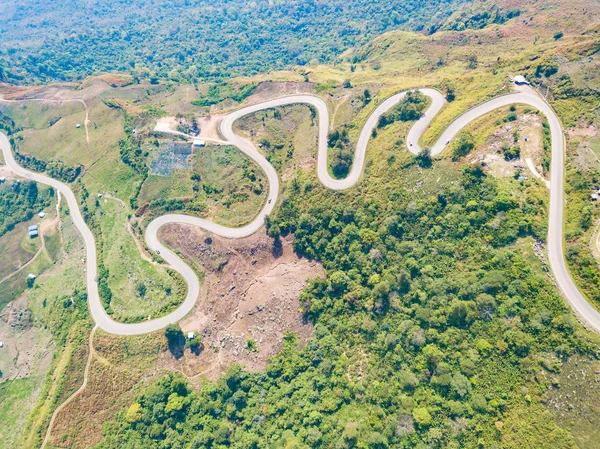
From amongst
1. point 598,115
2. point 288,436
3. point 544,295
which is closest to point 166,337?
point 288,436

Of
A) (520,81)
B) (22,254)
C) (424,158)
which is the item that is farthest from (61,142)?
(520,81)

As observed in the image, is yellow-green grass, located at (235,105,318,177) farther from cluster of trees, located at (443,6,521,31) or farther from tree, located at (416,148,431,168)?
cluster of trees, located at (443,6,521,31)

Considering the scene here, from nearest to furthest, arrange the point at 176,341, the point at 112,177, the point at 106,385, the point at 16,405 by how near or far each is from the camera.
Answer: the point at 106,385 → the point at 16,405 → the point at 176,341 → the point at 112,177

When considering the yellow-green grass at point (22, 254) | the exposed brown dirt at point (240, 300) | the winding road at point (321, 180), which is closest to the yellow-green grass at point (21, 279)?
the yellow-green grass at point (22, 254)

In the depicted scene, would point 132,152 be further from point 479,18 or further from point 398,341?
point 479,18

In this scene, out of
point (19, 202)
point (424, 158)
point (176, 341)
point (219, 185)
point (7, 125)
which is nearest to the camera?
point (176, 341)

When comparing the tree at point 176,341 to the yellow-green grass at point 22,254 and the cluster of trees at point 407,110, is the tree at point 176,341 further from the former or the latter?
the cluster of trees at point 407,110

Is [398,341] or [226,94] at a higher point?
[226,94]
